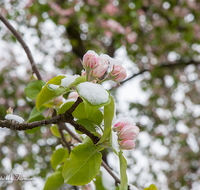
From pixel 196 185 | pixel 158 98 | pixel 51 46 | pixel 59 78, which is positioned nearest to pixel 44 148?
pixel 51 46

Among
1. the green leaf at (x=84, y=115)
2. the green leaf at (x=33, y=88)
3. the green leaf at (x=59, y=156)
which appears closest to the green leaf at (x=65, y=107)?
the green leaf at (x=84, y=115)


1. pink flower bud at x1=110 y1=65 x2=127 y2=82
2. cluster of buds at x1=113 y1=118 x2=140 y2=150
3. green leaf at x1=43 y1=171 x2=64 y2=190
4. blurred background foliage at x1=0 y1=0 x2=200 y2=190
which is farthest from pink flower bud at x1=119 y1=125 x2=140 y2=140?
blurred background foliage at x1=0 y1=0 x2=200 y2=190

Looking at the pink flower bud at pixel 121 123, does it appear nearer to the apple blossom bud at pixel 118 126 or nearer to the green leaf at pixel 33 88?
the apple blossom bud at pixel 118 126

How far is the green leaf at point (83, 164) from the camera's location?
0.39m

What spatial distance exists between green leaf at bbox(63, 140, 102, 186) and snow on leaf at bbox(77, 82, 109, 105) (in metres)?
0.12

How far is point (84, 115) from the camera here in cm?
39

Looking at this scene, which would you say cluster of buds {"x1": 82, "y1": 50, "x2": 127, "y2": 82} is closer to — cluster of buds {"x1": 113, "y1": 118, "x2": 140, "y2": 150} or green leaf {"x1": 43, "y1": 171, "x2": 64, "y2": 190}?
cluster of buds {"x1": 113, "y1": 118, "x2": 140, "y2": 150}

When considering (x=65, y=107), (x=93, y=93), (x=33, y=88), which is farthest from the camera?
(x=33, y=88)

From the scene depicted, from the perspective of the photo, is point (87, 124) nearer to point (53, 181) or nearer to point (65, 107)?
point (65, 107)

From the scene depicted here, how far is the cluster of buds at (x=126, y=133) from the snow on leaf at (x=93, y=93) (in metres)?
0.12

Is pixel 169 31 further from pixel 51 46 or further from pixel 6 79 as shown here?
pixel 6 79

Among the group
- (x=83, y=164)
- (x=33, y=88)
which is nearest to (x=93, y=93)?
(x=83, y=164)

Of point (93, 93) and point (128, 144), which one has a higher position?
point (93, 93)

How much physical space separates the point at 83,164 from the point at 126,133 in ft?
0.34
